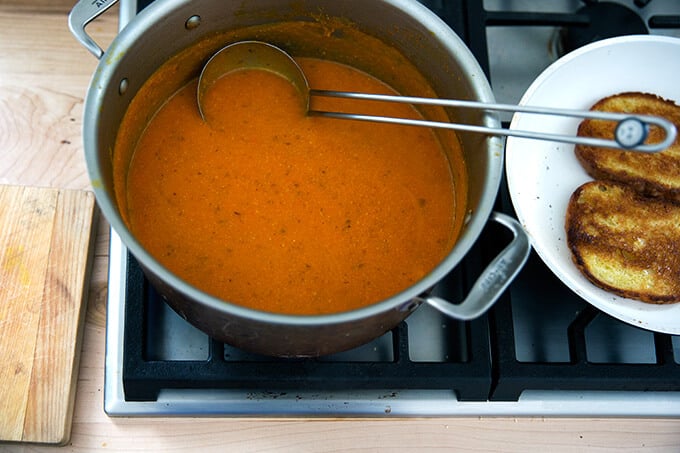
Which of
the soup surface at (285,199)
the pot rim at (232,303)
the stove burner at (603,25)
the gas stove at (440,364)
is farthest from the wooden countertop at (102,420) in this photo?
the stove burner at (603,25)

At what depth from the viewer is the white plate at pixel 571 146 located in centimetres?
79

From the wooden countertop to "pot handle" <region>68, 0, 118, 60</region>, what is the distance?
0.24m

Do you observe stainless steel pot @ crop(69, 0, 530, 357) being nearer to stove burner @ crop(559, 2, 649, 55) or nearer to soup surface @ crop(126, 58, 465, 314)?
soup surface @ crop(126, 58, 465, 314)

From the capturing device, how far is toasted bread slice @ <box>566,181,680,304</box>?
2.62ft

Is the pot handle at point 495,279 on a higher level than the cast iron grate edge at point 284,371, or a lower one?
higher

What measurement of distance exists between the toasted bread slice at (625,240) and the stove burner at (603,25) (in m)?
0.21

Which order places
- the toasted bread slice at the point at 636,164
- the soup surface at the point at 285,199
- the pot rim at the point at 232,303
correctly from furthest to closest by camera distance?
the toasted bread slice at the point at 636,164
the soup surface at the point at 285,199
the pot rim at the point at 232,303

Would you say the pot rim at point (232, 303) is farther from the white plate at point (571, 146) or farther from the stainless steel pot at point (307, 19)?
the white plate at point (571, 146)

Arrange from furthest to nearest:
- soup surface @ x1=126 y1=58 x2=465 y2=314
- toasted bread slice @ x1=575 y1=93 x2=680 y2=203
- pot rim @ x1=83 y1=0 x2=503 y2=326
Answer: toasted bread slice @ x1=575 y1=93 x2=680 y2=203 < soup surface @ x1=126 y1=58 x2=465 y2=314 < pot rim @ x1=83 y1=0 x2=503 y2=326

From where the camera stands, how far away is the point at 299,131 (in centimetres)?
82

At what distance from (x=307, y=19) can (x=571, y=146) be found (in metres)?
0.34

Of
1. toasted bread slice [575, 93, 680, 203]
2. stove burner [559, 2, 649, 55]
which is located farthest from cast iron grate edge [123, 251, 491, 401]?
stove burner [559, 2, 649, 55]

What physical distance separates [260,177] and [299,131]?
0.07 meters

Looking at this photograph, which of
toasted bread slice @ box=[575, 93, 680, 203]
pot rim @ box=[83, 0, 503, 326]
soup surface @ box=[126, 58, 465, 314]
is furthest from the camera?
toasted bread slice @ box=[575, 93, 680, 203]
